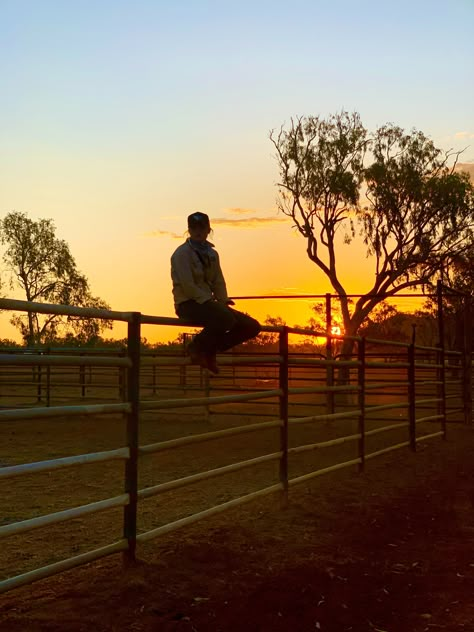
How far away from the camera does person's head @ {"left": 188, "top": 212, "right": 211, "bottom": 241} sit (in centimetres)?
462

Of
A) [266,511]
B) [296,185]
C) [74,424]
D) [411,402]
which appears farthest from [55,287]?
[266,511]

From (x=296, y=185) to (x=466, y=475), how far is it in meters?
21.5

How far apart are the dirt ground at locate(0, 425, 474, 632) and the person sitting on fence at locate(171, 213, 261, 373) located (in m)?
1.27

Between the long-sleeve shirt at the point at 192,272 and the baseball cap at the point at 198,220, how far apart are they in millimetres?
115

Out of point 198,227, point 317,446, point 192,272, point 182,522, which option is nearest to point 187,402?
point 182,522

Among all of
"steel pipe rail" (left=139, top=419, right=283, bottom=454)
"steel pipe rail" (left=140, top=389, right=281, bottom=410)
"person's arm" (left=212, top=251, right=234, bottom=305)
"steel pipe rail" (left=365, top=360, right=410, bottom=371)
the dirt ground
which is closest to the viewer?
the dirt ground

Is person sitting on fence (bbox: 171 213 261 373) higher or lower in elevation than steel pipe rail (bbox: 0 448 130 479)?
higher

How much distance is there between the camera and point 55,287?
142 ft

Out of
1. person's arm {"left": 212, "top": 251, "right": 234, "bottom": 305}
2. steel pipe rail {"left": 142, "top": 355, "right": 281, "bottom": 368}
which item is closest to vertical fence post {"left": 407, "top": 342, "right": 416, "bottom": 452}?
steel pipe rail {"left": 142, "top": 355, "right": 281, "bottom": 368}

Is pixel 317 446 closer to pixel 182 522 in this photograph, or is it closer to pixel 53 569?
pixel 182 522

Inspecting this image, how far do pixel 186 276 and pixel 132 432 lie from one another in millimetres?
1017

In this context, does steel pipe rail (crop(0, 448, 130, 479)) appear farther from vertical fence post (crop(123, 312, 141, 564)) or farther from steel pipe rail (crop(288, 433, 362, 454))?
steel pipe rail (crop(288, 433, 362, 454))

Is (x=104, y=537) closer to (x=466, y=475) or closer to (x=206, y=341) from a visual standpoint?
(x=206, y=341)

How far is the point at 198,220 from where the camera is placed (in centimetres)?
463
